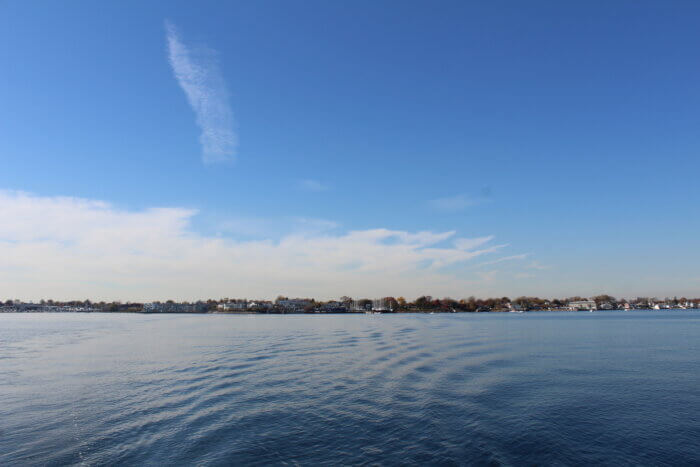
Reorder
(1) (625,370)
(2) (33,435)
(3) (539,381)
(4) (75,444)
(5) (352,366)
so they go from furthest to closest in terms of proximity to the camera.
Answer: (5) (352,366)
(1) (625,370)
(3) (539,381)
(2) (33,435)
(4) (75,444)

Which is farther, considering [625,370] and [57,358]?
[57,358]

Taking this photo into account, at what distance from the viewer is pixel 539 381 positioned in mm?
29766

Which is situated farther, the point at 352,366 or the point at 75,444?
the point at 352,366

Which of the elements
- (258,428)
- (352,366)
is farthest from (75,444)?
(352,366)

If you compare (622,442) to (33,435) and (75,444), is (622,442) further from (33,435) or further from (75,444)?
(33,435)

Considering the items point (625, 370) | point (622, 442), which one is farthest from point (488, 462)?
point (625, 370)

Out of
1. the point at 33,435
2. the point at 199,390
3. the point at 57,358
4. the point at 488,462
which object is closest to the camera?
the point at 488,462

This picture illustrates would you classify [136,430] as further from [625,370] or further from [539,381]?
[625,370]

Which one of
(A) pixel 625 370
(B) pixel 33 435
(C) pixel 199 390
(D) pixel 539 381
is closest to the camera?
(B) pixel 33 435

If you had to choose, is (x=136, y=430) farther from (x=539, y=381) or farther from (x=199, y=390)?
(x=539, y=381)

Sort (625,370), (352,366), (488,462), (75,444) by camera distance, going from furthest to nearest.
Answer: (352,366)
(625,370)
(75,444)
(488,462)

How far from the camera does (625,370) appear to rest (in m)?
34.1

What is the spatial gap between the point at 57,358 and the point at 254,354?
2325 cm

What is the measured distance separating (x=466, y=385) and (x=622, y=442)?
11.7 m
